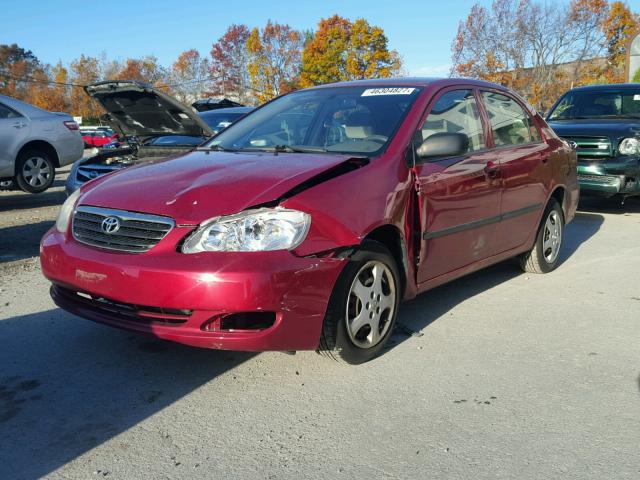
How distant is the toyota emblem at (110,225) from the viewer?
3.40 m

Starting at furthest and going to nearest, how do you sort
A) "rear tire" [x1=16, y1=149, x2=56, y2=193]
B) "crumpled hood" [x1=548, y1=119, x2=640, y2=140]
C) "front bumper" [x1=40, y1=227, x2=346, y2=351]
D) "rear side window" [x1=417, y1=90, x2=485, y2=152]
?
1. "rear tire" [x1=16, y1=149, x2=56, y2=193]
2. "crumpled hood" [x1=548, y1=119, x2=640, y2=140]
3. "rear side window" [x1=417, y1=90, x2=485, y2=152]
4. "front bumper" [x1=40, y1=227, x2=346, y2=351]

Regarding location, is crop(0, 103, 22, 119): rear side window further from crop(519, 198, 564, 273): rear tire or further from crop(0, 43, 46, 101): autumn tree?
crop(0, 43, 46, 101): autumn tree

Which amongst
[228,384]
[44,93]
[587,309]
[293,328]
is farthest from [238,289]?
[44,93]

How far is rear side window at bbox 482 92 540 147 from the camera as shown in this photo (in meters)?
5.04

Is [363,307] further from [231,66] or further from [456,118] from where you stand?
[231,66]

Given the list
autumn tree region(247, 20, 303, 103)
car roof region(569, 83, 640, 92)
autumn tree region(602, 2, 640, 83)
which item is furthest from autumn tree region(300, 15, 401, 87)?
car roof region(569, 83, 640, 92)

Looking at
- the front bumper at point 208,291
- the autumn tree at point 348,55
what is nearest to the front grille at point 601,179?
the front bumper at point 208,291

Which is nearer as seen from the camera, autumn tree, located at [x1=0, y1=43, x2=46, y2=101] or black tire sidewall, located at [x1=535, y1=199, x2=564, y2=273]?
black tire sidewall, located at [x1=535, y1=199, x2=564, y2=273]

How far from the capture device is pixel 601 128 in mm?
8758

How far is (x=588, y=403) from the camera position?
327 cm

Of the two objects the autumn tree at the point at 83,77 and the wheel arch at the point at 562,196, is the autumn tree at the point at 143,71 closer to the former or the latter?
the autumn tree at the point at 83,77

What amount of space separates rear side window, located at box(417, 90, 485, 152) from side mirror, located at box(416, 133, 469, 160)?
0.31 feet

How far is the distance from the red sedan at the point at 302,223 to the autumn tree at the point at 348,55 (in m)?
54.0

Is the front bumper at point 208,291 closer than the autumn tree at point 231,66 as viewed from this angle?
Yes
